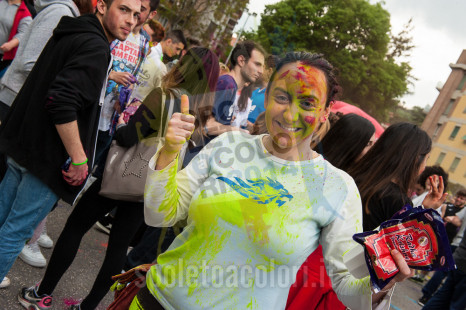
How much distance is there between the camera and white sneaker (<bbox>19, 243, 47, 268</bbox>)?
9.64 ft

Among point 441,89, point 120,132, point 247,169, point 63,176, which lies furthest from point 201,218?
point 441,89

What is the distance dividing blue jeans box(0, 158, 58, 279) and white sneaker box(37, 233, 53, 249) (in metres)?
1.19

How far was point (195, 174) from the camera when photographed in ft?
5.17

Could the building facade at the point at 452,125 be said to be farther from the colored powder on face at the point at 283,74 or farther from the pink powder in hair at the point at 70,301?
the colored powder on face at the point at 283,74

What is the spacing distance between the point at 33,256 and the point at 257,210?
2.37 meters

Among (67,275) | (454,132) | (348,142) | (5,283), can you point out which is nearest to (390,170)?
(348,142)

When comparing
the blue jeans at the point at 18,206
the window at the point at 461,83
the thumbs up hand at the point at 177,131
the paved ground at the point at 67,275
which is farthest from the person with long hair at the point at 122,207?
the window at the point at 461,83

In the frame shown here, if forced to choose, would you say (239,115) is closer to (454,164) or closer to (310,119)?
(310,119)

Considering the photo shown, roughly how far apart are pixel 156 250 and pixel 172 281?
1.79 metres

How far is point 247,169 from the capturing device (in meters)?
1.51

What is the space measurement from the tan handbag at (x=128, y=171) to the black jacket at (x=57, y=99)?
12.8 inches

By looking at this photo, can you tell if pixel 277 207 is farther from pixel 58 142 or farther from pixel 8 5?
pixel 8 5

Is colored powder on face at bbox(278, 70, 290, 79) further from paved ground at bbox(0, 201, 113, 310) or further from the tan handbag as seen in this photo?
paved ground at bbox(0, 201, 113, 310)

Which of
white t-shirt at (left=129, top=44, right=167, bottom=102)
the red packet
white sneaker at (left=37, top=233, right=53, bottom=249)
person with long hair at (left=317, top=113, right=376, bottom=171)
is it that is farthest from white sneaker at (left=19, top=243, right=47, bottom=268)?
the red packet
